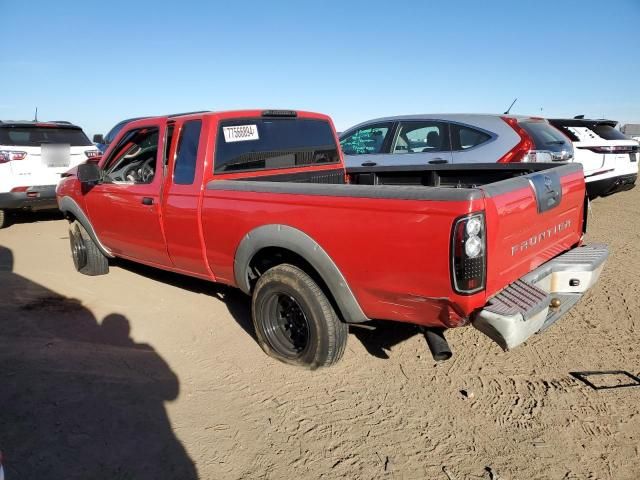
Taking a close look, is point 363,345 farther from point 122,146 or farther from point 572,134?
point 572,134

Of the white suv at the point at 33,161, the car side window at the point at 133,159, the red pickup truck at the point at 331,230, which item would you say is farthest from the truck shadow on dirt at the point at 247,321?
the white suv at the point at 33,161

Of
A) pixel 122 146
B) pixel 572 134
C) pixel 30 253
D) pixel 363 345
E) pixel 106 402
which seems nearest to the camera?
pixel 106 402

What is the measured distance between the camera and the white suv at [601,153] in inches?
279

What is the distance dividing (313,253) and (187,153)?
5.18 ft

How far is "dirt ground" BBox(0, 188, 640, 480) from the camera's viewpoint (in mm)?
2371

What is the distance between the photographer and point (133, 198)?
4.22 m

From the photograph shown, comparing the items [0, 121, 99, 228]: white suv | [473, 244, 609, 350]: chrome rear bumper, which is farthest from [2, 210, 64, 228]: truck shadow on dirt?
[473, 244, 609, 350]: chrome rear bumper

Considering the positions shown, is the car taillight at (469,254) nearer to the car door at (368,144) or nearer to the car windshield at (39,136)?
the car door at (368,144)

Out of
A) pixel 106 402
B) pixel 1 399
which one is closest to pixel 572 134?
pixel 106 402

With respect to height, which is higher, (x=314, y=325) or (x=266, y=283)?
(x=266, y=283)

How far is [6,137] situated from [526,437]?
8.39 meters

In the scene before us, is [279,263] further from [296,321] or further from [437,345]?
[437,345]

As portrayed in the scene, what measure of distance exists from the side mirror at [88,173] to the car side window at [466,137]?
172 inches

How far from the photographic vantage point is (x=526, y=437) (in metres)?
2.51
